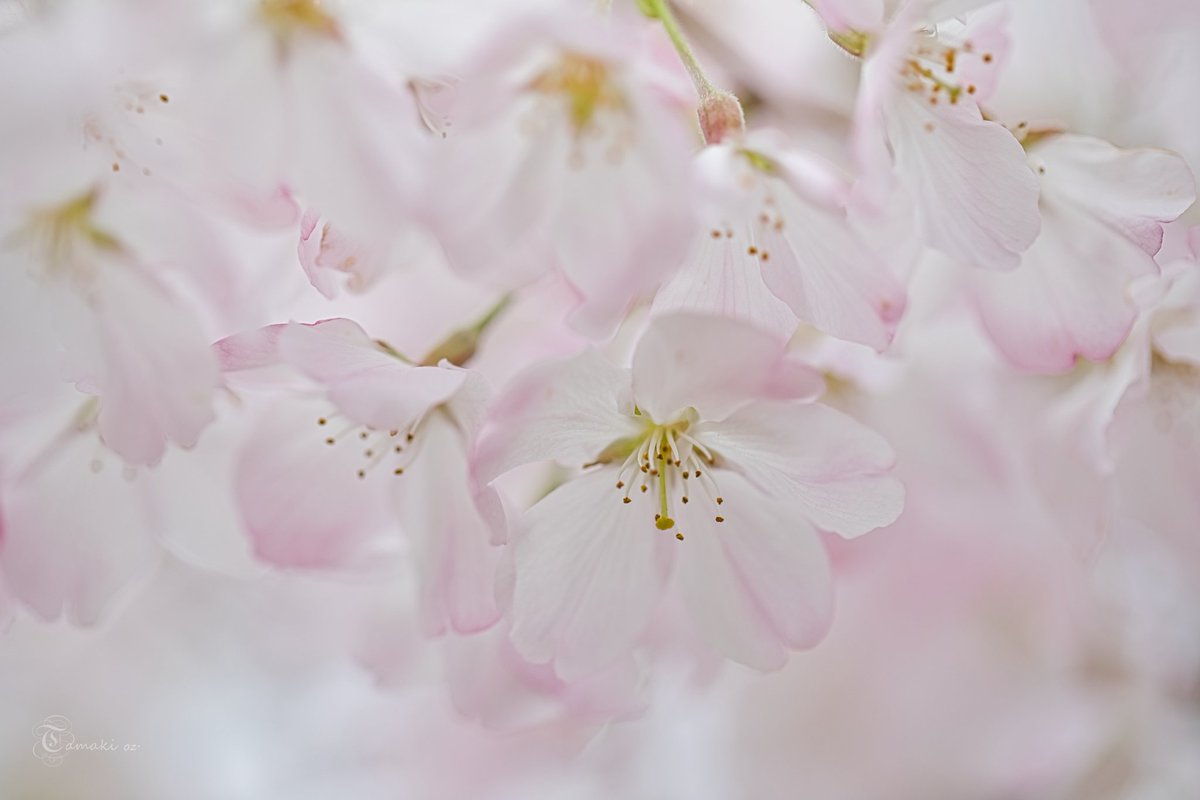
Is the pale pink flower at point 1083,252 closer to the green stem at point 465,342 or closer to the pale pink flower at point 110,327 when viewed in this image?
the green stem at point 465,342

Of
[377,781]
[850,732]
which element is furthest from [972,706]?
[377,781]

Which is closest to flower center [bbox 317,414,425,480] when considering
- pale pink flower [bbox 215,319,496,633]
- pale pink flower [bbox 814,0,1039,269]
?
pale pink flower [bbox 215,319,496,633]

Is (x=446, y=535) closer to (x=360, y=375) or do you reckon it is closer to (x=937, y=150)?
(x=360, y=375)

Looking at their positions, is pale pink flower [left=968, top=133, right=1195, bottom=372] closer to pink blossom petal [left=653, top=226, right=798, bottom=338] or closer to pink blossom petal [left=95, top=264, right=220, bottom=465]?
pink blossom petal [left=653, top=226, right=798, bottom=338]

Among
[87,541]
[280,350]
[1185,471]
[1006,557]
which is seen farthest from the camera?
[1006,557]

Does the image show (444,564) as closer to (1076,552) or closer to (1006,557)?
(1076,552)

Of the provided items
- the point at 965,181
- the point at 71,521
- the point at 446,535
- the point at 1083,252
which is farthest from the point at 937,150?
the point at 71,521
